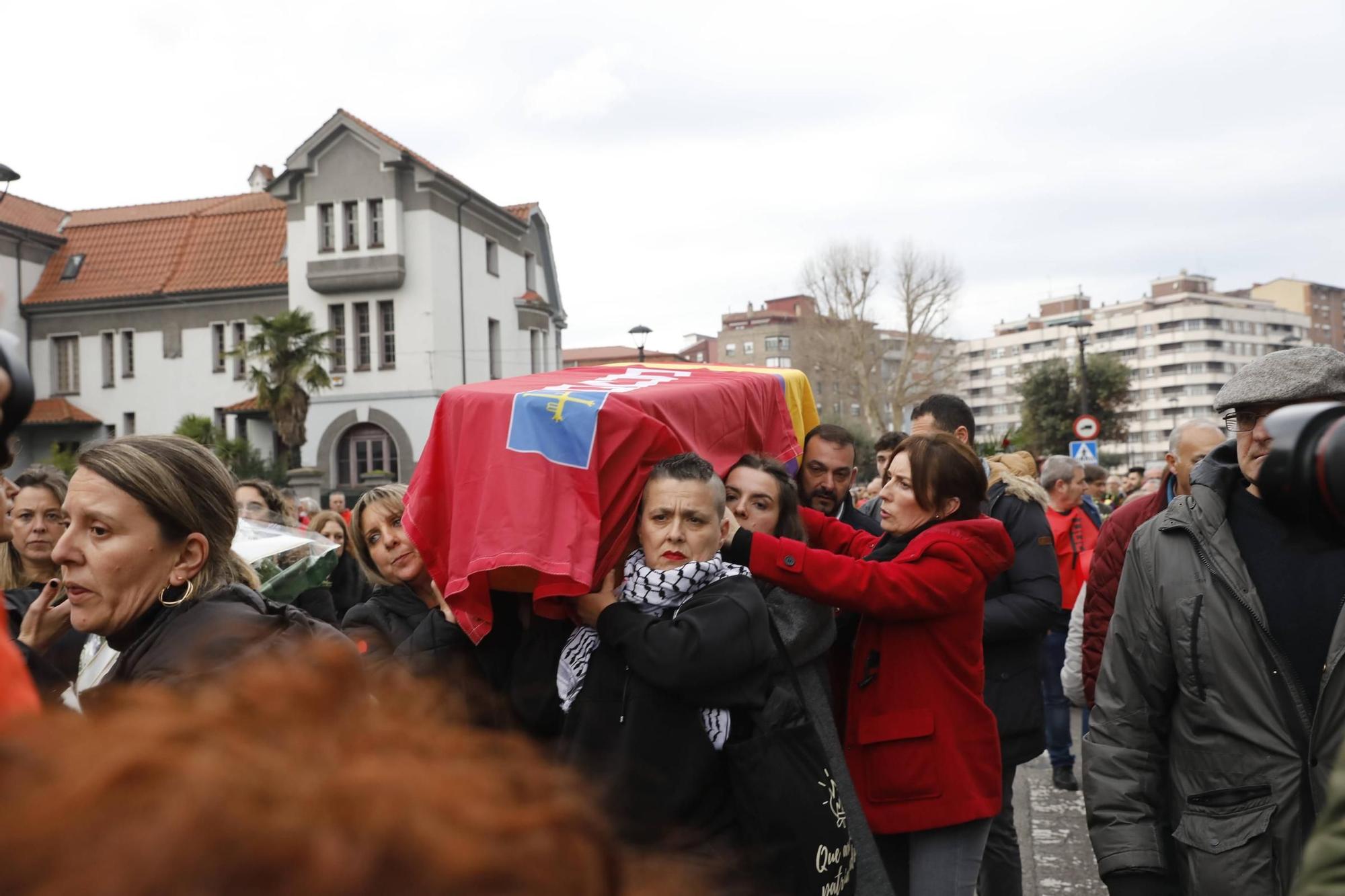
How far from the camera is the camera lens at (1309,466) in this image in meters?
1.34

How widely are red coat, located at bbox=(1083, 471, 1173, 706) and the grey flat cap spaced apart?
6.72 ft

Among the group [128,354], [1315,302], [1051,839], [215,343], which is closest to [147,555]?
[1051,839]

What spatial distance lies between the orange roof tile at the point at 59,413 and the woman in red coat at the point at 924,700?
41.7 meters

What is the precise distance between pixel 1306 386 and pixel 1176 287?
148 m

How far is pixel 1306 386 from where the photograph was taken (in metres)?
3.01

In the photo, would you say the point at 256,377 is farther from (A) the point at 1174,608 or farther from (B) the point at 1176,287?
(B) the point at 1176,287

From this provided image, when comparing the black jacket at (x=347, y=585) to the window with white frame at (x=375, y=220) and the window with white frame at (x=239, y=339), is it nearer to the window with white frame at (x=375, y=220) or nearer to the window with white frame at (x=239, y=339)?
the window with white frame at (x=375, y=220)

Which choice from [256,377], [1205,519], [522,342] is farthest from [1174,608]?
[522,342]

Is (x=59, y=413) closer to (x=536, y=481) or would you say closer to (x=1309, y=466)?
(x=536, y=481)

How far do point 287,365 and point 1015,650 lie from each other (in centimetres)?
3115

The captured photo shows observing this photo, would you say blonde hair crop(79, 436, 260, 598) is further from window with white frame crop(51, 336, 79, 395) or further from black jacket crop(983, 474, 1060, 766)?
window with white frame crop(51, 336, 79, 395)

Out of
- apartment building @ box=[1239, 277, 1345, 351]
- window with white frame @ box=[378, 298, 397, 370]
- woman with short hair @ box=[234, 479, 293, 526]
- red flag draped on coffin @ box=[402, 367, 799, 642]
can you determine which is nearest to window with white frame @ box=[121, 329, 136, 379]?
window with white frame @ box=[378, 298, 397, 370]

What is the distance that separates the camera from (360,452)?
3666 cm

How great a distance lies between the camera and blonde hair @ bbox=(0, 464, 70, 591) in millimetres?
4723
